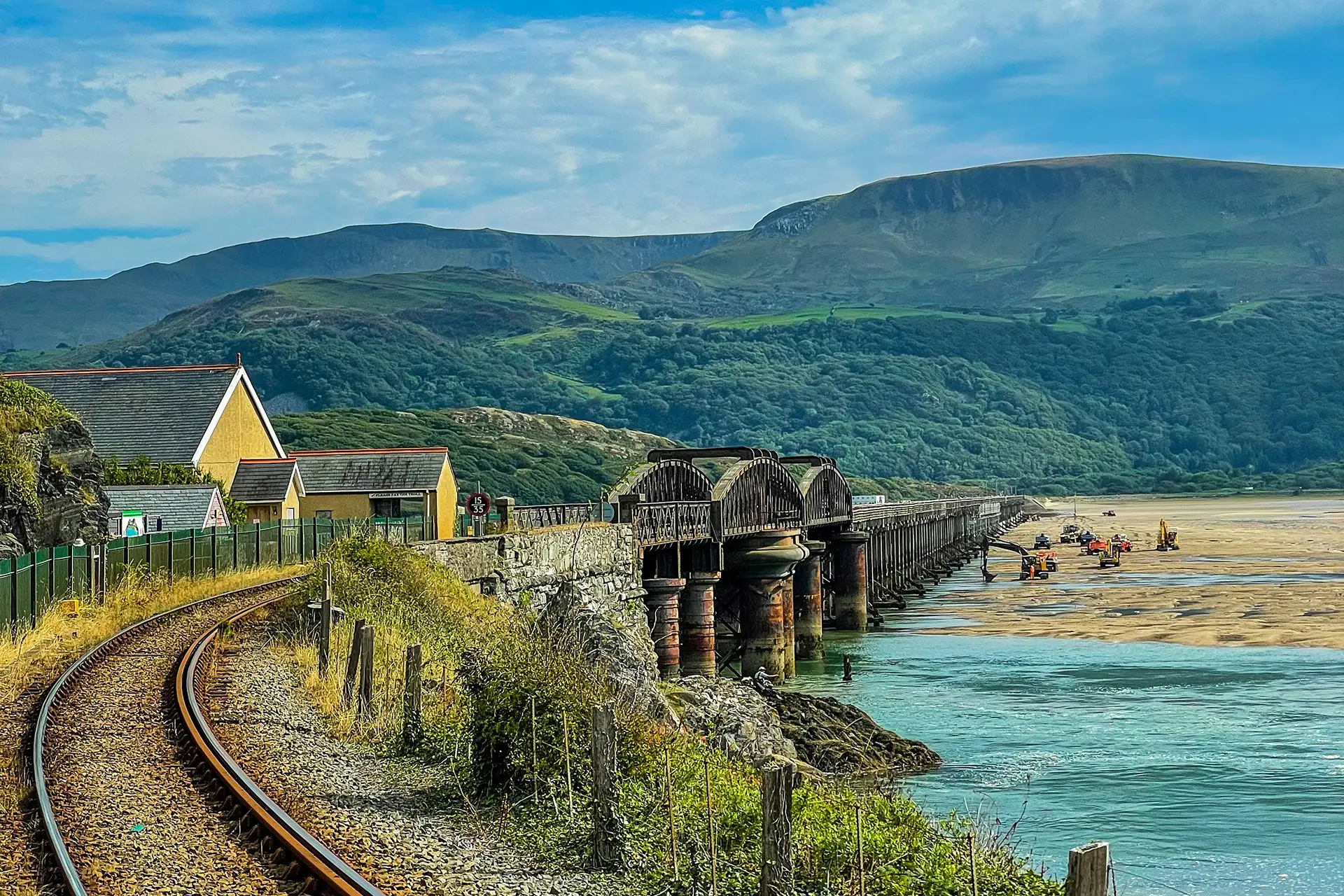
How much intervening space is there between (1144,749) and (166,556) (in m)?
22.2

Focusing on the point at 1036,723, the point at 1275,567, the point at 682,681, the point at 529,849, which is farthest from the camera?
the point at 1275,567

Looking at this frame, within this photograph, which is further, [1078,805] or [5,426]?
[5,426]

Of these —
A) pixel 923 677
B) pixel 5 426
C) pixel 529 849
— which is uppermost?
pixel 5 426

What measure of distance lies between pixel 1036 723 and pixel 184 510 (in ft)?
86.2

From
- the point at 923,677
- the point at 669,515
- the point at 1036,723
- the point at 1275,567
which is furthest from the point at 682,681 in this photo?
the point at 1275,567

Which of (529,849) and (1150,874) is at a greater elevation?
(529,849)

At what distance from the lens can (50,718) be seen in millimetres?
18000

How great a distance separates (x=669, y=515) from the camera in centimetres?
4331

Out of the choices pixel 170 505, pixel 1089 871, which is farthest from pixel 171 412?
pixel 1089 871

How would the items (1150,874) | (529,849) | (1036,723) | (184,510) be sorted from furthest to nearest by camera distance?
(184,510)
(1036,723)
(1150,874)
(529,849)

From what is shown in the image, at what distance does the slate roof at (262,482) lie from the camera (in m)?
57.0

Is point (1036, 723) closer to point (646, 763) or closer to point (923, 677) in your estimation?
point (923, 677)

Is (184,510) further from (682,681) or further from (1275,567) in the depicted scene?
(1275,567)

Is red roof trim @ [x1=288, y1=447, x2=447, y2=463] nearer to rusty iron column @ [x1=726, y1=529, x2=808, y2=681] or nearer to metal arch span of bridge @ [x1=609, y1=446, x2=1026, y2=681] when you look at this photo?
metal arch span of bridge @ [x1=609, y1=446, x2=1026, y2=681]
